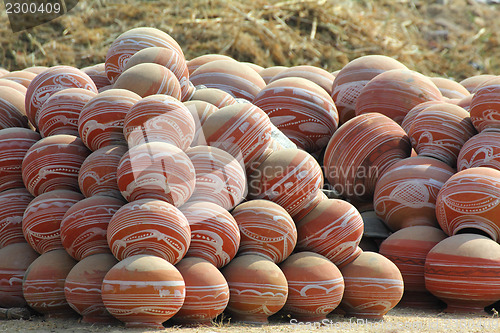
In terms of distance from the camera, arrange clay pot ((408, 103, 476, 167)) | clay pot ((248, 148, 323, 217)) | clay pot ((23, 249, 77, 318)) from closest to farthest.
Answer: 1. clay pot ((23, 249, 77, 318))
2. clay pot ((248, 148, 323, 217))
3. clay pot ((408, 103, 476, 167))

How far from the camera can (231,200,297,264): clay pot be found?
4234 millimetres

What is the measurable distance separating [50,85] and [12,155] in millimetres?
713

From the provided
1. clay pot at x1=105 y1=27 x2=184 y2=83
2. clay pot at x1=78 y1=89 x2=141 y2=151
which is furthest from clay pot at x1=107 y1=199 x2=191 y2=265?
clay pot at x1=105 y1=27 x2=184 y2=83

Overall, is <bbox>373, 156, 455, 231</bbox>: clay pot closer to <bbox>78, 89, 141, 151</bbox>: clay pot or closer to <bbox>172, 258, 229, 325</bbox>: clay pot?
<bbox>172, 258, 229, 325</bbox>: clay pot

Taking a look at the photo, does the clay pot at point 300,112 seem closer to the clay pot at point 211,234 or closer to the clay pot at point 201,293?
the clay pot at point 211,234

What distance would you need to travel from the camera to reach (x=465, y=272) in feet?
15.0

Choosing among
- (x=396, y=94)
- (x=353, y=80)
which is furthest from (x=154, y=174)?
(x=353, y=80)

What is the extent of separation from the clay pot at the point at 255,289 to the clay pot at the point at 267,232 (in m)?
0.12

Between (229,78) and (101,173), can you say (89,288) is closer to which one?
(101,173)

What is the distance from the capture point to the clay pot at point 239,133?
14.8 feet

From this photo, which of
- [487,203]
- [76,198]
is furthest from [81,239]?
[487,203]

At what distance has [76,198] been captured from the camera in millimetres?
4402

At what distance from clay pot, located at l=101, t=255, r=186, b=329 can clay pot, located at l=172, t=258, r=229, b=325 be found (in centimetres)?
11

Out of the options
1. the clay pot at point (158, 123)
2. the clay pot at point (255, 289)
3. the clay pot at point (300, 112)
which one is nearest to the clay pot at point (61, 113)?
the clay pot at point (158, 123)
